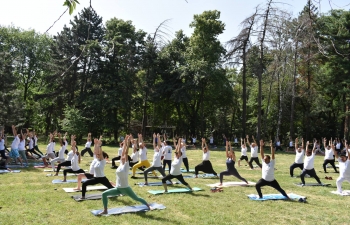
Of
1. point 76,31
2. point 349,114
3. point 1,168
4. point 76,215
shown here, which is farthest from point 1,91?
point 349,114

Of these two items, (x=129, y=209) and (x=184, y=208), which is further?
(x=184, y=208)

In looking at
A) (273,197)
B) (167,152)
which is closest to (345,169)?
(273,197)

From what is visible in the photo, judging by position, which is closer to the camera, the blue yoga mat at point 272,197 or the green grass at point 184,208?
the green grass at point 184,208

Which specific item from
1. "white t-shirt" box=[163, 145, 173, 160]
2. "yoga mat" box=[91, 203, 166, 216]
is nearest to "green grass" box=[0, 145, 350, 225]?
"yoga mat" box=[91, 203, 166, 216]

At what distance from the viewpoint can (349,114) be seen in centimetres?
3353

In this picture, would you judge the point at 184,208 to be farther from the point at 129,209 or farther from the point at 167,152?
the point at 167,152

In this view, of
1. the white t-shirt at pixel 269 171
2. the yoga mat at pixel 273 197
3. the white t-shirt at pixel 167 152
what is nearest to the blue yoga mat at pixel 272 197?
the yoga mat at pixel 273 197

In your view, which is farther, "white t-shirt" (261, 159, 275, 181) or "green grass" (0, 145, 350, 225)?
"white t-shirt" (261, 159, 275, 181)

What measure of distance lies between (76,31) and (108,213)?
29.7m

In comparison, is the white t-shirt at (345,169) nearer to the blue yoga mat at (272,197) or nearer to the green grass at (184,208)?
the green grass at (184,208)

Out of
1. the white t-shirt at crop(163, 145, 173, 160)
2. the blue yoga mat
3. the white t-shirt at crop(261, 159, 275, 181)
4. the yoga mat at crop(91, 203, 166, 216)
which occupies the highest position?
the white t-shirt at crop(163, 145, 173, 160)

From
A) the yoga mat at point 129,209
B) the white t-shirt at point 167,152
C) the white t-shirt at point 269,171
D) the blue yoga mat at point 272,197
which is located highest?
the white t-shirt at point 167,152

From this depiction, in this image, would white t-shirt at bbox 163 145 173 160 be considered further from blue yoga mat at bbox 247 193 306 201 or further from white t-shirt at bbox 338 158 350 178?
white t-shirt at bbox 338 158 350 178

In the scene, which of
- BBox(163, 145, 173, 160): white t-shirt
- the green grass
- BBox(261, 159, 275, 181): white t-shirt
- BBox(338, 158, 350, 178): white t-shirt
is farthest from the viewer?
BBox(163, 145, 173, 160): white t-shirt
